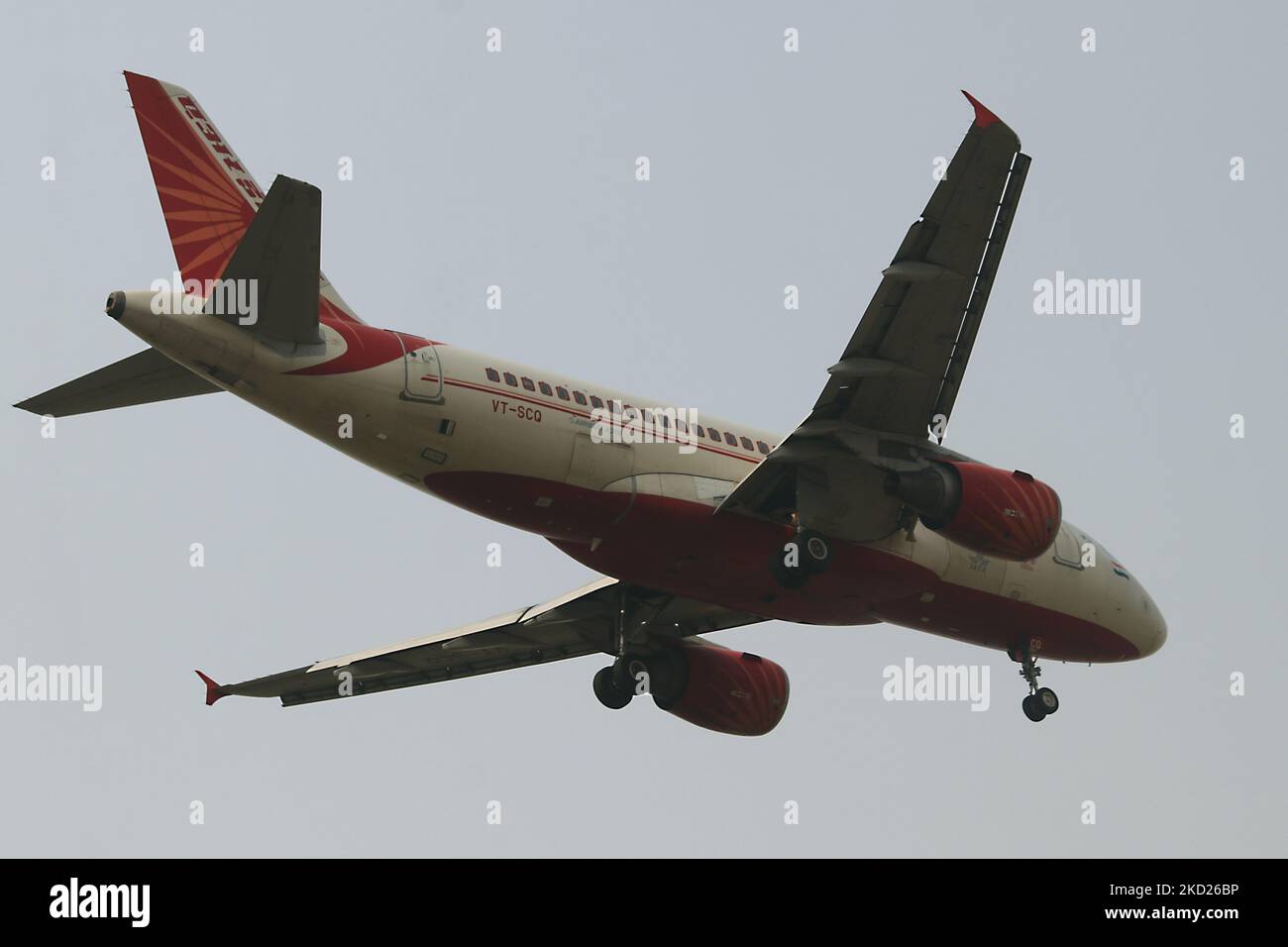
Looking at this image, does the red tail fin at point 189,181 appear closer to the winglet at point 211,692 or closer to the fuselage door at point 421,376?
the fuselage door at point 421,376

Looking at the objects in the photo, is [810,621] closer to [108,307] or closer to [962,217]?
[962,217]

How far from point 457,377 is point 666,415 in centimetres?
428

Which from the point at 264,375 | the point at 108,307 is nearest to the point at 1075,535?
the point at 264,375

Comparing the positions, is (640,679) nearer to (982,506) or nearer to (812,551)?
(812,551)

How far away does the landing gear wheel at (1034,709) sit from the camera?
3522 cm

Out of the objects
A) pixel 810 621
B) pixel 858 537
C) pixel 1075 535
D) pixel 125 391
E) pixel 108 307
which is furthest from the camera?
pixel 1075 535

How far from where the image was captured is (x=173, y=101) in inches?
1179

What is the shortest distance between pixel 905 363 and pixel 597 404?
5.18m

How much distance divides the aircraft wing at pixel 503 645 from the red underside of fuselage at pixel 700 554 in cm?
240

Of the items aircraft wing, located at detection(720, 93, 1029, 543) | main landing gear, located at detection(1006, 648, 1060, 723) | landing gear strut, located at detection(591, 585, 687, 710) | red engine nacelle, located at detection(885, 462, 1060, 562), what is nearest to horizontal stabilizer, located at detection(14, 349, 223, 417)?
aircraft wing, located at detection(720, 93, 1029, 543)

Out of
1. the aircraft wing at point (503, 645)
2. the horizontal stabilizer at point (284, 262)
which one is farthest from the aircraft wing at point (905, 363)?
the horizontal stabilizer at point (284, 262)

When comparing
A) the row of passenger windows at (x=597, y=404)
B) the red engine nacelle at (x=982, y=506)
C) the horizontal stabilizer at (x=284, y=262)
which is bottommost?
the red engine nacelle at (x=982, y=506)

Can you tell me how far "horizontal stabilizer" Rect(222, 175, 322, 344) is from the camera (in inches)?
1015

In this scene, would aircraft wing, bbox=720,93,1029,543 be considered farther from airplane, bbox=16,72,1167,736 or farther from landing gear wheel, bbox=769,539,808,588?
landing gear wheel, bbox=769,539,808,588
